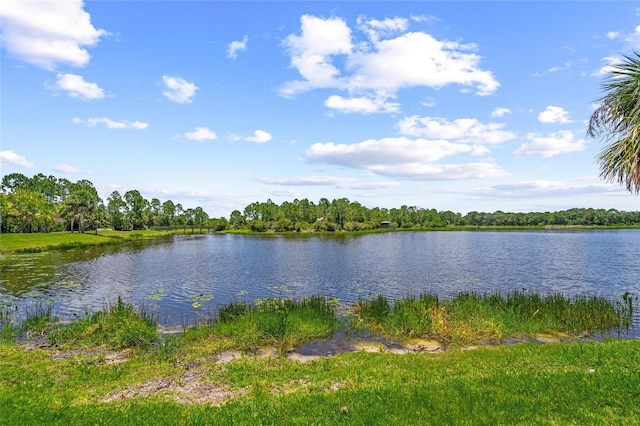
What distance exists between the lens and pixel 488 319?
59.0 ft

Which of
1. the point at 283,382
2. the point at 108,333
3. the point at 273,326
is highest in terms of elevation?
the point at 283,382

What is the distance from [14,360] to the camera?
13.5 metres

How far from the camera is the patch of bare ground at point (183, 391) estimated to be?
9.55 metres

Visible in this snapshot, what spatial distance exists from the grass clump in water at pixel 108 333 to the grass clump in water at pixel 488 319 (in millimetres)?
10656

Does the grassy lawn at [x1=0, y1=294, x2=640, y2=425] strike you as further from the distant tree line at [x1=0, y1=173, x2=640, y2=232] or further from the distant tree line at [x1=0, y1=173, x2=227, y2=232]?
the distant tree line at [x1=0, y1=173, x2=640, y2=232]

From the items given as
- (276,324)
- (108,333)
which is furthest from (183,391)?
(108,333)

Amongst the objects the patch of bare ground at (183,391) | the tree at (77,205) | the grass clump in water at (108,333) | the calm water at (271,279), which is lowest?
the calm water at (271,279)

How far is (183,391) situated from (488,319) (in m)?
14.7

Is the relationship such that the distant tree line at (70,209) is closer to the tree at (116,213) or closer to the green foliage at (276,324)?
the tree at (116,213)

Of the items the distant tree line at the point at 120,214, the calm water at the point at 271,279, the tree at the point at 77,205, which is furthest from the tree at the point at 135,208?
the calm water at the point at 271,279

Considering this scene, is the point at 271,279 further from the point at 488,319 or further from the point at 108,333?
the point at 488,319

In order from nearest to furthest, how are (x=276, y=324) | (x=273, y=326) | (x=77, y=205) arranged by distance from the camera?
(x=273, y=326) → (x=276, y=324) → (x=77, y=205)

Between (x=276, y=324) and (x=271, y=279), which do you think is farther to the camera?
(x=271, y=279)

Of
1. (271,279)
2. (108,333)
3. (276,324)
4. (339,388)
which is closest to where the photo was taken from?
(339,388)
